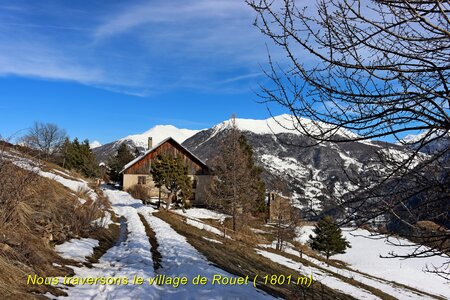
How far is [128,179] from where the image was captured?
47.2 m

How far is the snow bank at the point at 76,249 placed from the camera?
9316mm

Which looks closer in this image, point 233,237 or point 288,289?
point 288,289

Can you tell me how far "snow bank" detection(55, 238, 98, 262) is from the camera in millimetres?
9316

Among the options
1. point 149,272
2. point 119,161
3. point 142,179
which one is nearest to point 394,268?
point 149,272

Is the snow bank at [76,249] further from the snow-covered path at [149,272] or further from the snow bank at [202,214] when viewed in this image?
the snow bank at [202,214]

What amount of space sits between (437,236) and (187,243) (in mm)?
12917

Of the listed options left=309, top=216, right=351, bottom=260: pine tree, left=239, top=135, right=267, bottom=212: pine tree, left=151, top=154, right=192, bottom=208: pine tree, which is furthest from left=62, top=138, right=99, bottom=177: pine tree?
left=309, top=216, right=351, bottom=260: pine tree

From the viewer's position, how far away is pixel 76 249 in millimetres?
10117

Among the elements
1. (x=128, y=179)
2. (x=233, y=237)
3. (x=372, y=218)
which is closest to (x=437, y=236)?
(x=372, y=218)

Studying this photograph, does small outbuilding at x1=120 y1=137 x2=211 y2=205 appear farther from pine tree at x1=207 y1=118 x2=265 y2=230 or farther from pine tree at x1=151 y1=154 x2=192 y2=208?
pine tree at x1=207 y1=118 x2=265 y2=230

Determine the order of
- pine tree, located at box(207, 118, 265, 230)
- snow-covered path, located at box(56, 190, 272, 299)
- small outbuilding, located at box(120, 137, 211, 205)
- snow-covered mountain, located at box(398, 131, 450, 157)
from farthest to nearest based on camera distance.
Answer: small outbuilding, located at box(120, 137, 211, 205), pine tree, located at box(207, 118, 265, 230), snow-covered path, located at box(56, 190, 272, 299), snow-covered mountain, located at box(398, 131, 450, 157)

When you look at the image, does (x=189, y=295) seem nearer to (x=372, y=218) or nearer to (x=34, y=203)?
(x=34, y=203)

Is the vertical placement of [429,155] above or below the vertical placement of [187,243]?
above

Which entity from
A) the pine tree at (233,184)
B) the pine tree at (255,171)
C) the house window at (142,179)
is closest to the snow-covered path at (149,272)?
the pine tree at (233,184)
